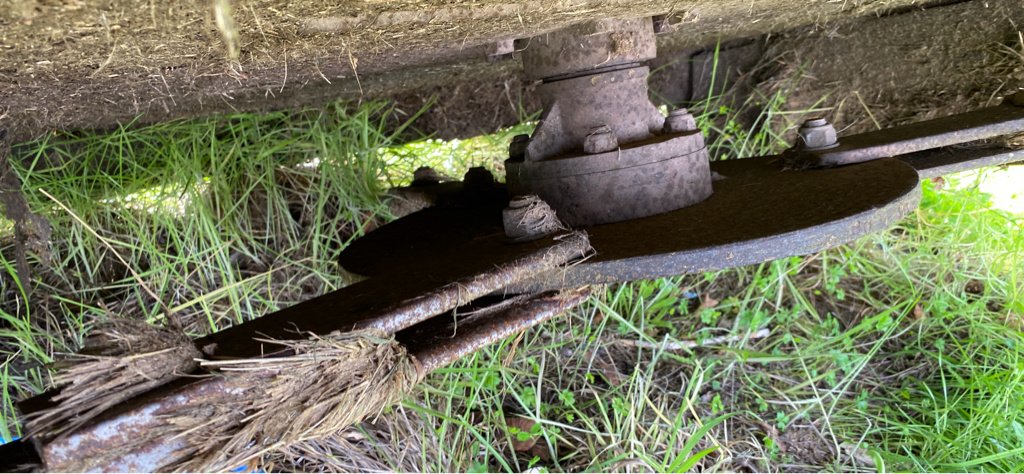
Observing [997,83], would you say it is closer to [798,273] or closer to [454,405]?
[798,273]

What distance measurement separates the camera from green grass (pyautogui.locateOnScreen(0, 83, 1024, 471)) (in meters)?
2.08

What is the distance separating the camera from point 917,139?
55.4 inches

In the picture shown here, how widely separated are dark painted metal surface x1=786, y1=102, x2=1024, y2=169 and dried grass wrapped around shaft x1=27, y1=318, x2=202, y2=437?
1184 millimetres

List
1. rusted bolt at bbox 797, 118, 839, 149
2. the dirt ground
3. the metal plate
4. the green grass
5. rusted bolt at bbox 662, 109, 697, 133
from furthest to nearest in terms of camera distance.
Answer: the green grass → rusted bolt at bbox 797, 118, 839, 149 → rusted bolt at bbox 662, 109, 697, 133 → the metal plate → the dirt ground

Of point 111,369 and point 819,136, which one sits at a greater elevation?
point 111,369

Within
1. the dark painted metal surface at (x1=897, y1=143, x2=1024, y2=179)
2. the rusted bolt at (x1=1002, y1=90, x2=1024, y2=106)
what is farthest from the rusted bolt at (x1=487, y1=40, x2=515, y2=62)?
the rusted bolt at (x1=1002, y1=90, x2=1024, y2=106)

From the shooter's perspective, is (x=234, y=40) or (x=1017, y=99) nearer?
(x=234, y=40)

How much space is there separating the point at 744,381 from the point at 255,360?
74.5 inches

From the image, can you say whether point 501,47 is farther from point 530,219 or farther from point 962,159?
point 962,159

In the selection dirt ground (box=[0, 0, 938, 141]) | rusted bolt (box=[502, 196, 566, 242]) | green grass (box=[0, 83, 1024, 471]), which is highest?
dirt ground (box=[0, 0, 938, 141])

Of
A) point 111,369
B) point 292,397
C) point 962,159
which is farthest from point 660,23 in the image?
point 111,369

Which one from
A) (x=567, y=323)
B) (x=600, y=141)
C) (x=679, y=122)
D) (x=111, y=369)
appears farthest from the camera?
(x=567, y=323)

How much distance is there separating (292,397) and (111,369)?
→ 0.17m

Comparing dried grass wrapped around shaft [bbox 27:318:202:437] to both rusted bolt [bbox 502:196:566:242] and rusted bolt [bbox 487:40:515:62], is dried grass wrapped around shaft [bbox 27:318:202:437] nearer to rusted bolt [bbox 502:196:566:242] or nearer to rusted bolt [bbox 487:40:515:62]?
rusted bolt [bbox 502:196:566:242]
